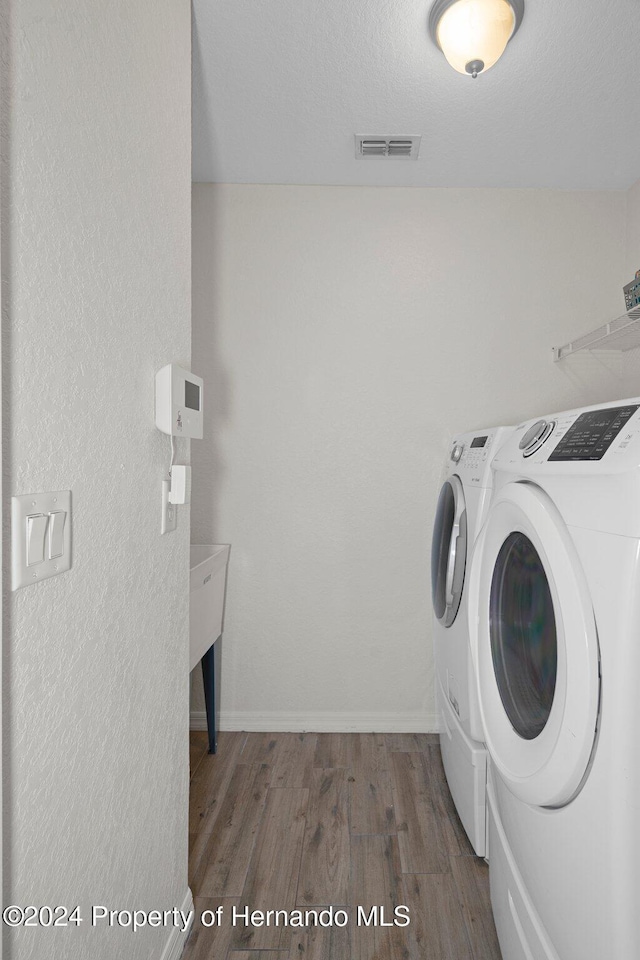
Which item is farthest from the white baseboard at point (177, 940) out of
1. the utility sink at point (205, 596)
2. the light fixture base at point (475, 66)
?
the light fixture base at point (475, 66)

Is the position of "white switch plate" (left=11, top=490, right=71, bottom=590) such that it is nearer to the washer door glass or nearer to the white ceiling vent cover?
the washer door glass

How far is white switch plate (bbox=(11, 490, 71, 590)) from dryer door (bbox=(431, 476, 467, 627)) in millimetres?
1254

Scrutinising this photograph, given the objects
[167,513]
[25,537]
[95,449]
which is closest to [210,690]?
[167,513]

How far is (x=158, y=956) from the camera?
1171 mm

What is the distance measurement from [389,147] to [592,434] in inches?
66.9

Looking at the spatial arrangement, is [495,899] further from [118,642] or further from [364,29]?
[364,29]

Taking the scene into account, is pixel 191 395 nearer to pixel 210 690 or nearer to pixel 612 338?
pixel 210 690

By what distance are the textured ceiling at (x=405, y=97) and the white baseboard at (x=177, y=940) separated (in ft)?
7.64

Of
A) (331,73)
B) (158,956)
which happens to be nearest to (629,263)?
(331,73)

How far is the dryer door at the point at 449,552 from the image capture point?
5.74 feet

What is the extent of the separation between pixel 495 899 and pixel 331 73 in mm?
2334

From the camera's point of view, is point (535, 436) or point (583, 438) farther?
point (535, 436)

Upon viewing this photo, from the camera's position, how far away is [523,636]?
112 centimetres

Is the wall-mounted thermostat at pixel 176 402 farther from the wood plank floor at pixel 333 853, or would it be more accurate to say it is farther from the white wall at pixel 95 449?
the wood plank floor at pixel 333 853
